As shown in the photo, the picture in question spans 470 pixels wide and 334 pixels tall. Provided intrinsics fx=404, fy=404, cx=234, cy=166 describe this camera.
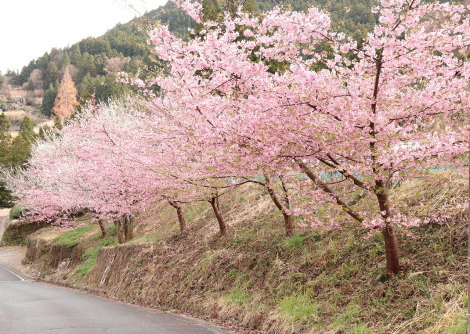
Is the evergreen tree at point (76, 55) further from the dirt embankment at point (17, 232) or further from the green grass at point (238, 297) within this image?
the green grass at point (238, 297)

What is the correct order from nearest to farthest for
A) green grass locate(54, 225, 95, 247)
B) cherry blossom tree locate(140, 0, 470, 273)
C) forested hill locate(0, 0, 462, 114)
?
cherry blossom tree locate(140, 0, 470, 273) < green grass locate(54, 225, 95, 247) < forested hill locate(0, 0, 462, 114)

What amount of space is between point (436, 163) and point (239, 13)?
14.8 feet

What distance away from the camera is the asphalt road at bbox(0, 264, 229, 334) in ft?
24.3

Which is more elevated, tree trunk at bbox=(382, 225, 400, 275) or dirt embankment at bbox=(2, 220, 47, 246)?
tree trunk at bbox=(382, 225, 400, 275)

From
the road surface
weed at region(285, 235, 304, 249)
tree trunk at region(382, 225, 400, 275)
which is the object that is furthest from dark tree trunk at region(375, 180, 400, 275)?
the road surface

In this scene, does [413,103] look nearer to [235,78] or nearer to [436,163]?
[436,163]

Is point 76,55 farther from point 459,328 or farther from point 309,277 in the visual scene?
point 459,328

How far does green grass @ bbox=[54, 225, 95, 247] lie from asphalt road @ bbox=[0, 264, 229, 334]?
1047 centimetres

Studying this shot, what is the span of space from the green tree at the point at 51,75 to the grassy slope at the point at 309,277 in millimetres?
98714

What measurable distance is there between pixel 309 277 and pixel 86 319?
4759mm

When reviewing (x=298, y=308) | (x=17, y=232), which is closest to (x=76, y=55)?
(x=17, y=232)

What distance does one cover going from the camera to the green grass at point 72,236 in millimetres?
22209

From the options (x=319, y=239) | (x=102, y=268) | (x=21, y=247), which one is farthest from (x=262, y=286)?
(x=21, y=247)

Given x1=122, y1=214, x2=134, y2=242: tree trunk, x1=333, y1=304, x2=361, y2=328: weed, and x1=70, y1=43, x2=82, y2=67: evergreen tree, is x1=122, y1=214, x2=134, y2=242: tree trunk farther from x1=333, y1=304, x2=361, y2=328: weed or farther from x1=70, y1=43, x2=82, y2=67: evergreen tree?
A: x1=70, y1=43, x2=82, y2=67: evergreen tree
